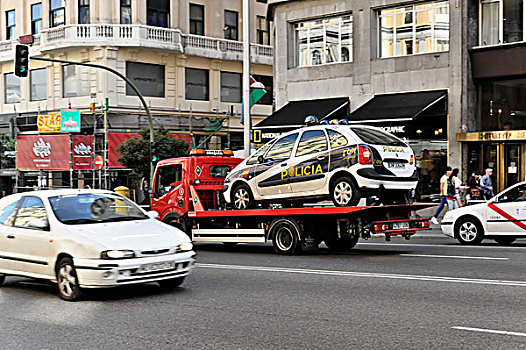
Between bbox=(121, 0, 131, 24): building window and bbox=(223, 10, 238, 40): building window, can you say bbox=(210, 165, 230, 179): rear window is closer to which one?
bbox=(121, 0, 131, 24): building window

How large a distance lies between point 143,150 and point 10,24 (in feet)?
48.7

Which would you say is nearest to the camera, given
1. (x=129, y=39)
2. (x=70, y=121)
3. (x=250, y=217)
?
(x=250, y=217)

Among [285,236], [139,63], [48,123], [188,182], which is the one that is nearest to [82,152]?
[48,123]

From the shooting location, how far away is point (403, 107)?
86.3 feet

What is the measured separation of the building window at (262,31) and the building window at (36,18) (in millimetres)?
12712

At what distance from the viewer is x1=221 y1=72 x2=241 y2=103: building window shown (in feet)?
146

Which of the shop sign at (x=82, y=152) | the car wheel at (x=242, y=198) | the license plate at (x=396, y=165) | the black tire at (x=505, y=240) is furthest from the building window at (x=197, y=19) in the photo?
the license plate at (x=396, y=165)

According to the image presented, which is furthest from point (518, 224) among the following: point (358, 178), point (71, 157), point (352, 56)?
point (71, 157)

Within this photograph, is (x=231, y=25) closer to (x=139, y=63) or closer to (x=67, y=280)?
(x=139, y=63)

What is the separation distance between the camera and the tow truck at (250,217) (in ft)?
46.9

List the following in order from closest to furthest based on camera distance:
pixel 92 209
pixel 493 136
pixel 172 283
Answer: pixel 172 283
pixel 92 209
pixel 493 136

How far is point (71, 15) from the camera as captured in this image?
40250mm

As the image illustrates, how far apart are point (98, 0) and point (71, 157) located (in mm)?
8394

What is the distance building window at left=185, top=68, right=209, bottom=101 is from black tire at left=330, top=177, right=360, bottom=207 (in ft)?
94.8
